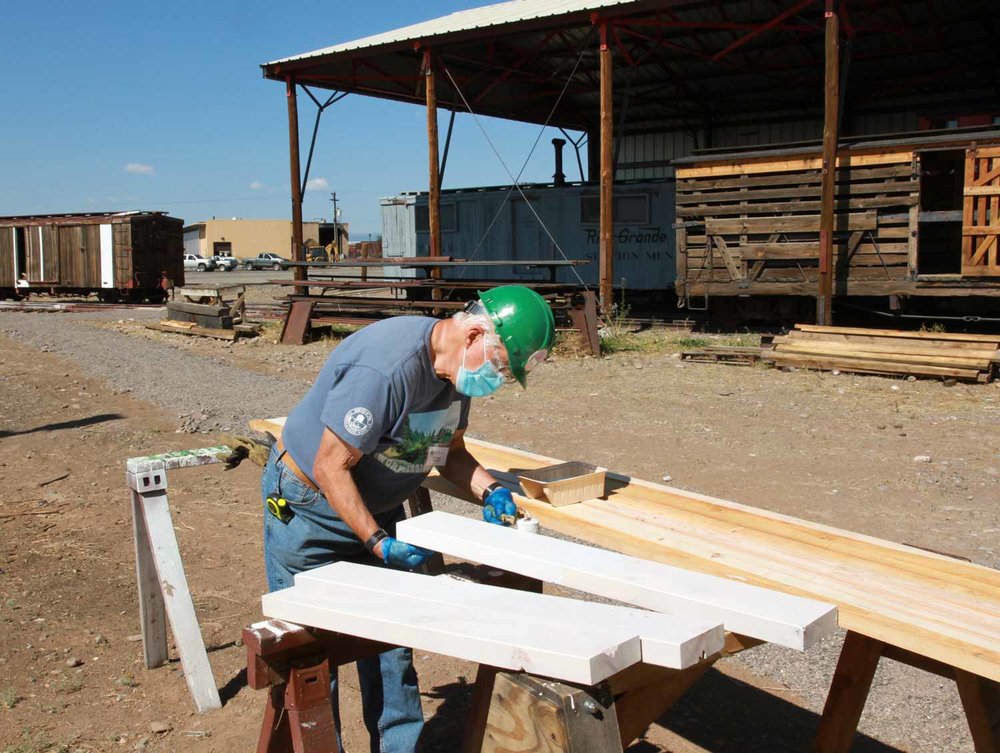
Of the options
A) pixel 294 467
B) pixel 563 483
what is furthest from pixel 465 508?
pixel 294 467

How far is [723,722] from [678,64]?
20.5 m

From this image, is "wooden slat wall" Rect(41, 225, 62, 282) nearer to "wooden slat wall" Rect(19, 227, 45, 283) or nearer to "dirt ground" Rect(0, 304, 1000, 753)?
"wooden slat wall" Rect(19, 227, 45, 283)

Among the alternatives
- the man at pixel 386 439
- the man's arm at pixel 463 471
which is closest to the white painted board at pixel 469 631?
the man at pixel 386 439

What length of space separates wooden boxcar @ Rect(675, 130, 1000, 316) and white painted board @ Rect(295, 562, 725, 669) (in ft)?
42.1

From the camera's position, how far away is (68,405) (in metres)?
10.4

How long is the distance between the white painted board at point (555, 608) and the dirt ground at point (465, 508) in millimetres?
1515

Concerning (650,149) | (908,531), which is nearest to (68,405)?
(908,531)

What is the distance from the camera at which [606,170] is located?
15422 millimetres

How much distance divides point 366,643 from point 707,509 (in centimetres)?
125

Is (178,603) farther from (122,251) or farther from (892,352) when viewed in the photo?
(122,251)

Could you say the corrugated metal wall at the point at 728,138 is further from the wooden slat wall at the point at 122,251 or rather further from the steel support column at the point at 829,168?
the wooden slat wall at the point at 122,251

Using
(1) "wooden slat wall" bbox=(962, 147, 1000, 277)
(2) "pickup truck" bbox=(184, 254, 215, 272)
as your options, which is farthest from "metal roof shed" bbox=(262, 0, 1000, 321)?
(2) "pickup truck" bbox=(184, 254, 215, 272)

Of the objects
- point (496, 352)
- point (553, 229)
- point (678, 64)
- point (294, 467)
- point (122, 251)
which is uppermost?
point (678, 64)

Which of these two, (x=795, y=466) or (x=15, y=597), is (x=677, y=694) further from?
(x=795, y=466)
